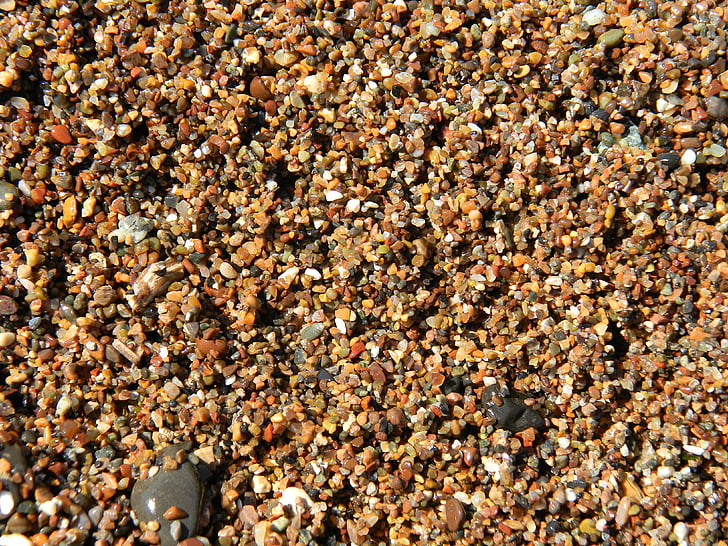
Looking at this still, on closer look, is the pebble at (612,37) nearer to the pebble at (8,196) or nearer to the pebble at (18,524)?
the pebble at (8,196)

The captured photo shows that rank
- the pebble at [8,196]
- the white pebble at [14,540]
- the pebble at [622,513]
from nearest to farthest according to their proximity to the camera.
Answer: the white pebble at [14,540] < the pebble at [622,513] < the pebble at [8,196]

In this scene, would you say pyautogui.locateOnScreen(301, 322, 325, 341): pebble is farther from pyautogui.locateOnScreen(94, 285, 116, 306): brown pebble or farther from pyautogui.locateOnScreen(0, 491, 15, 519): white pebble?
pyautogui.locateOnScreen(0, 491, 15, 519): white pebble

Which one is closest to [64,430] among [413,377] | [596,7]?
[413,377]

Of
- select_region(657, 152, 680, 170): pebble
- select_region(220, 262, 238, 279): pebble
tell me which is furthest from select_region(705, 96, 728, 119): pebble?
select_region(220, 262, 238, 279): pebble

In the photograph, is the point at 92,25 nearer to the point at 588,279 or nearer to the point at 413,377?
the point at 413,377

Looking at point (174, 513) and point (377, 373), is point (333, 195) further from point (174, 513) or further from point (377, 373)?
point (174, 513)

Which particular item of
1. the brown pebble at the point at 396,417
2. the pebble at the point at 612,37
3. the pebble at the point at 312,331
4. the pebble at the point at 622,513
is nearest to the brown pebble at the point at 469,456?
the brown pebble at the point at 396,417
